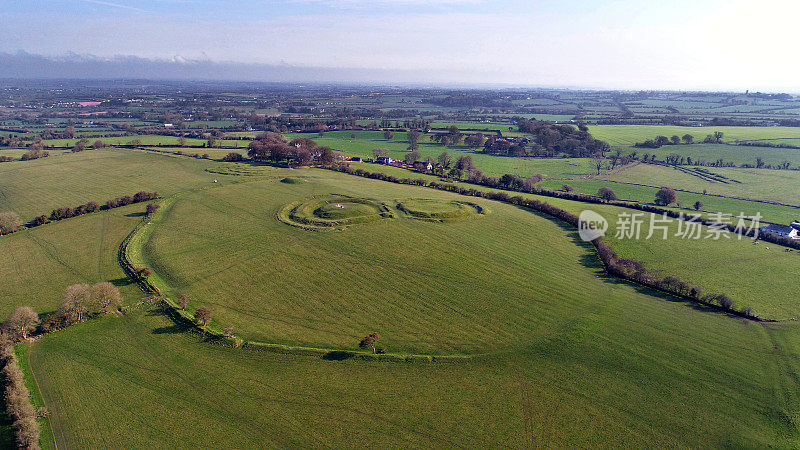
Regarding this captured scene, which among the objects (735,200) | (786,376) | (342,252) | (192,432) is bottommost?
(192,432)

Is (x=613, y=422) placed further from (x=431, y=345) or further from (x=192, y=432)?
(x=192, y=432)

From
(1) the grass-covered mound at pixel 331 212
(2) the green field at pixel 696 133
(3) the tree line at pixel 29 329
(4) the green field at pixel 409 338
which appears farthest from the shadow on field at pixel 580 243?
(2) the green field at pixel 696 133

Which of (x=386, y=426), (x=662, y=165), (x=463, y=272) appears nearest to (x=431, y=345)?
(x=386, y=426)

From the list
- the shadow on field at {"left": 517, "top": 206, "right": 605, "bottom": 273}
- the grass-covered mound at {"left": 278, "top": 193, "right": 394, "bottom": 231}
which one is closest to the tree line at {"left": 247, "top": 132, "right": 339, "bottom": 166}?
the grass-covered mound at {"left": 278, "top": 193, "right": 394, "bottom": 231}

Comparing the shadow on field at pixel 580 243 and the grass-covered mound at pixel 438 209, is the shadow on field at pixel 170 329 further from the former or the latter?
the shadow on field at pixel 580 243

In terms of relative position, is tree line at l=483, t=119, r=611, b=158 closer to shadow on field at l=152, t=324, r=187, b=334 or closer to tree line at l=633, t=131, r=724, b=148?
tree line at l=633, t=131, r=724, b=148

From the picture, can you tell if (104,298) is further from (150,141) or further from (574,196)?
(150,141)

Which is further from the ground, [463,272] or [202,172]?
[202,172]
